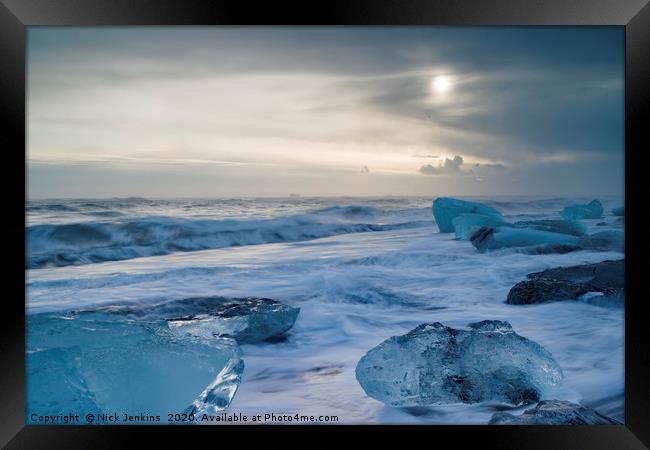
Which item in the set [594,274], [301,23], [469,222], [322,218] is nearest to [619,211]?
[594,274]

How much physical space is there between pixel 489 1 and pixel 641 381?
1.69 meters

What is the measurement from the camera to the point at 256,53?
2389 millimetres

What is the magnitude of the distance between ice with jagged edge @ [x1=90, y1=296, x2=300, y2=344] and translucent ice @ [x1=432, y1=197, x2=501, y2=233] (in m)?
1.00

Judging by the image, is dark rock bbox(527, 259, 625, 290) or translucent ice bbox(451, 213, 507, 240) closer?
dark rock bbox(527, 259, 625, 290)

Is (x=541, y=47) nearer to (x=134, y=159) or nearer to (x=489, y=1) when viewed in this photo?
(x=489, y=1)

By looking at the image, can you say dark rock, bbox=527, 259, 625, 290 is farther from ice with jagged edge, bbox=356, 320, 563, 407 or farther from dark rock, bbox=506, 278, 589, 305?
ice with jagged edge, bbox=356, 320, 563, 407

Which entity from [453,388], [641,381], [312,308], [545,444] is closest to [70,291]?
[312,308]

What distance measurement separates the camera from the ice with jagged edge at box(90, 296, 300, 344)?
240 cm

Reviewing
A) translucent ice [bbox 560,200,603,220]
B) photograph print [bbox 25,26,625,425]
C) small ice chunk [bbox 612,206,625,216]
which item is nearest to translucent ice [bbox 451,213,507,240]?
photograph print [bbox 25,26,625,425]

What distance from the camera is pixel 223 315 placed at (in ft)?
8.14

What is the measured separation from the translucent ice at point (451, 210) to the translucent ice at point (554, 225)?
21 centimetres

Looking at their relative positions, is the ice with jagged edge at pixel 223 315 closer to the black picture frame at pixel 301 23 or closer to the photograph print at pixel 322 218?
the photograph print at pixel 322 218

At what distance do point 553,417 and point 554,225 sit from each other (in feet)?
4.23

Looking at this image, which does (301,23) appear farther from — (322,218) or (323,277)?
(323,277)
